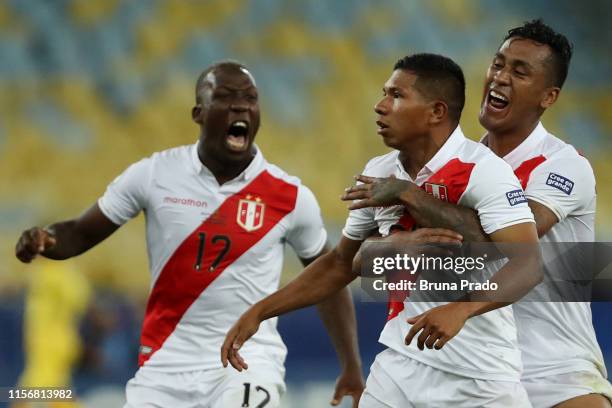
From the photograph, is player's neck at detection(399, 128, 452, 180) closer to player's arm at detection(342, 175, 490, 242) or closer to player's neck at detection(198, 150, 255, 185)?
player's arm at detection(342, 175, 490, 242)

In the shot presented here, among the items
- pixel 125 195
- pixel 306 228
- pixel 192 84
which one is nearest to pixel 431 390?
pixel 306 228

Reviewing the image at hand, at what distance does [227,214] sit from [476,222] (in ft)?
5.83

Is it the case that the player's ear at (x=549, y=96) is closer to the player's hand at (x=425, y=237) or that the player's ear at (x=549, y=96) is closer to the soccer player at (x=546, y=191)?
the soccer player at (x=546, y=191)

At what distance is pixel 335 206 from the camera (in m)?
8.82

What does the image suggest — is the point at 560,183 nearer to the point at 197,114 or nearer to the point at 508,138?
the point at 508,138

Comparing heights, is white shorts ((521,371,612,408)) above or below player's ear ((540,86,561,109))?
below

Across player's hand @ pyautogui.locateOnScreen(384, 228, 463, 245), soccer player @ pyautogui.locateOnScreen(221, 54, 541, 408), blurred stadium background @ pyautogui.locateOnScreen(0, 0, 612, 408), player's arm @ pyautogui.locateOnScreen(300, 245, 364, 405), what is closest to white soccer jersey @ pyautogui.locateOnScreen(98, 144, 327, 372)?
player's arm @ pyautogui.locateOnScreen(300, 245, 364, 405)

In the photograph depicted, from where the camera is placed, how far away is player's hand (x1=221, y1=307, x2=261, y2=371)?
3699 mm

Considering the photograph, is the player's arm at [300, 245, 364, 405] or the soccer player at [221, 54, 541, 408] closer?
the soccer player at [221, 54, 541, 408]

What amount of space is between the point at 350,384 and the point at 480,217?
5.46 ft

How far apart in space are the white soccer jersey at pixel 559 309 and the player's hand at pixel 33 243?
6.27 ft

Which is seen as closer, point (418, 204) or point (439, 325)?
point (439, 325)

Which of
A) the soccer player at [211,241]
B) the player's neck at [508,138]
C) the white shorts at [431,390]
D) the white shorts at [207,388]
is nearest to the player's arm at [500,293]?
the white shorts at [431,390]

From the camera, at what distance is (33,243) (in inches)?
177
